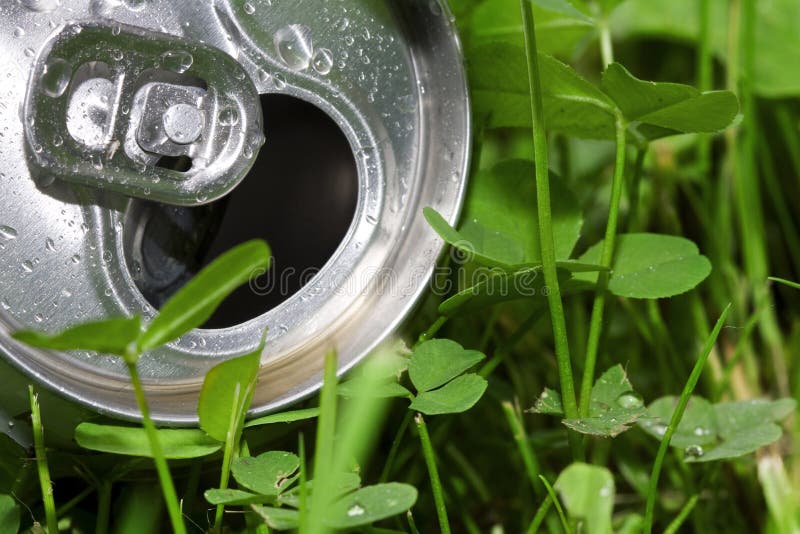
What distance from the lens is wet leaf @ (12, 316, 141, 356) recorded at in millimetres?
453

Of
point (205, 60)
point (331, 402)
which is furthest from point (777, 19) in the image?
point (331, 402)

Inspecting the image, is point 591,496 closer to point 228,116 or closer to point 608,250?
point 608,250

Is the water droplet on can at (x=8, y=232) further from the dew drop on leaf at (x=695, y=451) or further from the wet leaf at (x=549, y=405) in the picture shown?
the dew drop on leaf at (x=695, y=451)

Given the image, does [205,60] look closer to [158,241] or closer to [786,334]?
[158,241]

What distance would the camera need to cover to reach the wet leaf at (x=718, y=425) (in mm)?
710

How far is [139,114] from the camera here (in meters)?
0.64

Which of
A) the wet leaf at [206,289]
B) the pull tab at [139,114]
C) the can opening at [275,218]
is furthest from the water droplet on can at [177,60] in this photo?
the wet leaf at [206,289]

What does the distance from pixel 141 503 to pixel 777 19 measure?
102cm

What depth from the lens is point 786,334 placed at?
Result: 1070 mm

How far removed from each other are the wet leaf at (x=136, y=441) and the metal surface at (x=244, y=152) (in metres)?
0.01

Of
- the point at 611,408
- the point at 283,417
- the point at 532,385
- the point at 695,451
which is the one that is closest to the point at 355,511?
the point at 283,417

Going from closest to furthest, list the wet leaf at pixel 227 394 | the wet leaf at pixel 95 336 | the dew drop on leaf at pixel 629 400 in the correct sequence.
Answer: the wet leaf at pixel 95 336 → the wet leaf at pixel 227 394 → the dew drop on leaf at pixel 629 400

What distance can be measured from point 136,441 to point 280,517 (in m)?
0.13

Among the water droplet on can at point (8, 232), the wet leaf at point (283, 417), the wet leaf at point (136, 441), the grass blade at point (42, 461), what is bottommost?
the grass blade at point (42, 461)
